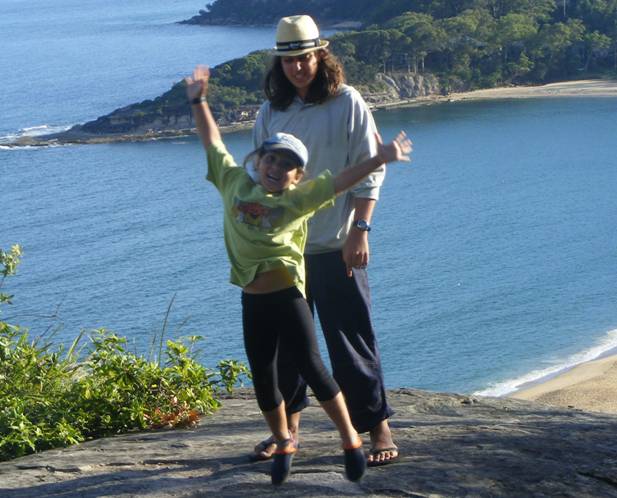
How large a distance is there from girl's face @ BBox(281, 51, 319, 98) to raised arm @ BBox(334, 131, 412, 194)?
16.6 inches

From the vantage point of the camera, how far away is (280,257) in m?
3.58

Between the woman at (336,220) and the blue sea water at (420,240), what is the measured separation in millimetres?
7252

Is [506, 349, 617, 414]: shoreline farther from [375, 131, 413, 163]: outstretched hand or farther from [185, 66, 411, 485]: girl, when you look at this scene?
[375, 131, 413, 163]: outstretched hand

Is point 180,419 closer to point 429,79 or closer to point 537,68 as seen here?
point 429,79

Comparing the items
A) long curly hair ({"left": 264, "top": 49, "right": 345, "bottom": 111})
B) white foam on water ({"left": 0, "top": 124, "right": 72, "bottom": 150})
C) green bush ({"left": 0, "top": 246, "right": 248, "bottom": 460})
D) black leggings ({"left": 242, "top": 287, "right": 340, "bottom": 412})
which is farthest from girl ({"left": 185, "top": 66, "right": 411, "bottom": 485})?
white foam on water ({"left": 0, "top": 124, "right": 72, "bottom": 150})

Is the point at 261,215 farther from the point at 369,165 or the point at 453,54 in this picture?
the point at 453,54

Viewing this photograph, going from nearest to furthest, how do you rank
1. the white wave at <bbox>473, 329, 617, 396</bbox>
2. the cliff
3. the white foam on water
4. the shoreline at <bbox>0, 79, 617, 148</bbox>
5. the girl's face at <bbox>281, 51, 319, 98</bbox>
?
the girl's face at <bbox>281, 51, 319, 98</bbox> → the white wave at <bbox>473, 329, 617, 396</bbox> → the white foam on water → the shoreline at <bbox>0, 79, 617, 148</bbox> → the cliff

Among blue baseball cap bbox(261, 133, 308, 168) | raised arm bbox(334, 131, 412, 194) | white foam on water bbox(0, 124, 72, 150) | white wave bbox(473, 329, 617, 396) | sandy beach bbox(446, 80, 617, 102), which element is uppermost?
blue baseball cap bbox(261, 133, 308, 168)

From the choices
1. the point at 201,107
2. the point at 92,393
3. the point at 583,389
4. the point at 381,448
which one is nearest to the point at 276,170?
the point at 201,107

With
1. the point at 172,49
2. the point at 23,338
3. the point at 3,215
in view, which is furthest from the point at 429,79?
the point at 23,338

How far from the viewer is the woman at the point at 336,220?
382cm

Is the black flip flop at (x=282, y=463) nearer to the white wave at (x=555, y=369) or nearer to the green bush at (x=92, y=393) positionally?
the green bush at (x=92, y=393)

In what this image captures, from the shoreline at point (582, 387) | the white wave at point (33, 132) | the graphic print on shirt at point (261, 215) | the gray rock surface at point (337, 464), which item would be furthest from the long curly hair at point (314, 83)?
the white wave at point (33, 132)

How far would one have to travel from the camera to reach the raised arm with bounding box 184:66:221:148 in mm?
3848
